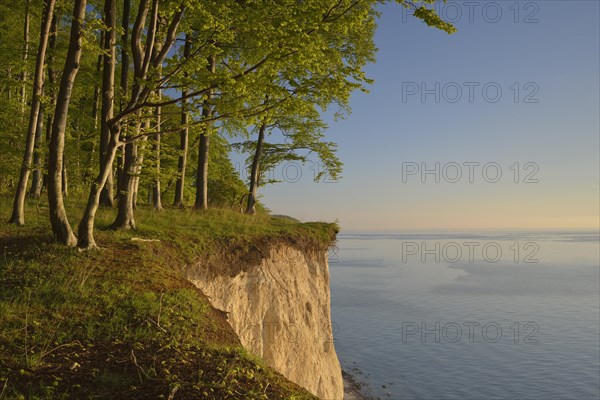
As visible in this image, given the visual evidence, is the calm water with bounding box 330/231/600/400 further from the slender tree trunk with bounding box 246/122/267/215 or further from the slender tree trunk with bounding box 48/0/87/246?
the slender tree trunk with bounding box 48/0/87/246

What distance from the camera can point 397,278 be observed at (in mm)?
79375

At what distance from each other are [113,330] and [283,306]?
33.3 feet

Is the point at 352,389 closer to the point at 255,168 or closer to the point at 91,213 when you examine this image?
the point at 255,168

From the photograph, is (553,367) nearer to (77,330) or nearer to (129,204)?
(129,204)

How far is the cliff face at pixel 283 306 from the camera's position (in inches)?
566

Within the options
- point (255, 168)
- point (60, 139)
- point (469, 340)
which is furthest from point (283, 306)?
point (469, 340)

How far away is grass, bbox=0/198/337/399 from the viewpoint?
5.68 metres

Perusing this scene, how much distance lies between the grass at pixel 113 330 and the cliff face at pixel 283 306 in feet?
6.93

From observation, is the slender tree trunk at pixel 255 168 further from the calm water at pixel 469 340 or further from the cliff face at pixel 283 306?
the cliff face at pixel 283 306

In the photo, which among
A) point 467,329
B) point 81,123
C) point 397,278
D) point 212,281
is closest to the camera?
point 212,281

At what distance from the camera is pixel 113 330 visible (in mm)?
7254

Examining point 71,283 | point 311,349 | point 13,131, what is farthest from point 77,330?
point 13,131

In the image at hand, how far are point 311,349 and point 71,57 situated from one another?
48.3ft

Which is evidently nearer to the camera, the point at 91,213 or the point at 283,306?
the point at 91,213
